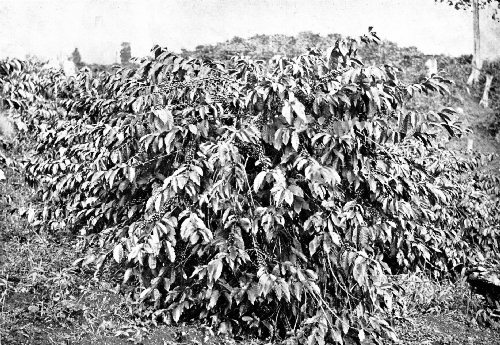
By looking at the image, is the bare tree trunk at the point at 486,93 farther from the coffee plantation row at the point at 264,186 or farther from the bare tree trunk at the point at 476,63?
the coffee plantation row at the point at 264,186

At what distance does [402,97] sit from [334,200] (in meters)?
0.79

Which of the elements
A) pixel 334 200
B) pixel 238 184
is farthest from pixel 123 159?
pixel 334 200

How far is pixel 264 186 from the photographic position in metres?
2.80

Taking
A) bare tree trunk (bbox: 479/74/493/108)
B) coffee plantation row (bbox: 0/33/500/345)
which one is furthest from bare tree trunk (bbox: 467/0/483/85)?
coffee plantation row (bbox: 0/33/500/345)

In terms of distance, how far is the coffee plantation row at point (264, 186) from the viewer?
2.59m

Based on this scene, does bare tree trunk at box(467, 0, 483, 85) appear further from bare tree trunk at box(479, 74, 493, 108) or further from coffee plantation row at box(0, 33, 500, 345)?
coffee plantation row at box(0, 33, 500, 345)

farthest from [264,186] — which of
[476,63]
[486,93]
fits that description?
[476,63]

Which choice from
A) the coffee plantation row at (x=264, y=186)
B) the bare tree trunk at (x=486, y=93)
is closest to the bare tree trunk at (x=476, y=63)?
the bare tree trunk at (x=486, y=93)

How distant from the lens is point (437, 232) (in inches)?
181

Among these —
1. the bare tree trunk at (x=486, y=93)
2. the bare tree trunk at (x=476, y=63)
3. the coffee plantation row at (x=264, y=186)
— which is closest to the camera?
the coffee plantation row at (x=264, y=186)

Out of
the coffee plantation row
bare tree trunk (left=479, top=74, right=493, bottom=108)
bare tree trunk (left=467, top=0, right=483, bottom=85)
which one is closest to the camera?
the coffee plantation row

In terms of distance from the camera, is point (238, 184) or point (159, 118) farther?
A: point (159, 118)

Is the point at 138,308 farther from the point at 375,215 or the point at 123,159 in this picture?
the point at 375,215

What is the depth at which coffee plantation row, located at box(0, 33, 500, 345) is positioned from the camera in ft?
8.48
